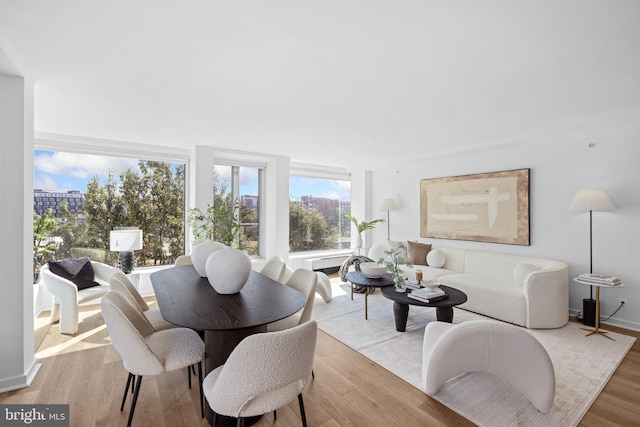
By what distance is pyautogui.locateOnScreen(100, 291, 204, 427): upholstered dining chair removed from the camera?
5.34ft

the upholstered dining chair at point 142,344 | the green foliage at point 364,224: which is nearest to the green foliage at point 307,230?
the green foliage at point 364,224

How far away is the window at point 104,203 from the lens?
4223 mm

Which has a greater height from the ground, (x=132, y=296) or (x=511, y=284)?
(x=132, y=296)

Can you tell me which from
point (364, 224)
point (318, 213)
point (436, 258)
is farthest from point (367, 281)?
point (318, 213)

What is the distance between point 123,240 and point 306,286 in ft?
9.73

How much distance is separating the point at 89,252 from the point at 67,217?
592mm

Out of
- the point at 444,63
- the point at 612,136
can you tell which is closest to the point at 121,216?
the point at 444,63

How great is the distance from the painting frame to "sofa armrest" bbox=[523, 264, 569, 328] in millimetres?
975

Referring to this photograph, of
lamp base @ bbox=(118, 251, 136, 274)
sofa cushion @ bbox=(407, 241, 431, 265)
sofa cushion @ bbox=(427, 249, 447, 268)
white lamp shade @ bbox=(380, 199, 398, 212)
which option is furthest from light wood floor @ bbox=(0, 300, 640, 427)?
white lamp shade @ bbox=(380, 199, 398, 212)

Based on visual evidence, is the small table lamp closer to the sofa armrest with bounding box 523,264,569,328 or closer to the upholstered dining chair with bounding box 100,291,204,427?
the upholstered dining chair with bounding box 100,291,204,427

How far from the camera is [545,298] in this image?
3.43m

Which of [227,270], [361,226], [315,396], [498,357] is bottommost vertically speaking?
[315,396]

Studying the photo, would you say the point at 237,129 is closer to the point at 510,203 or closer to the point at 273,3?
the point at 273,3

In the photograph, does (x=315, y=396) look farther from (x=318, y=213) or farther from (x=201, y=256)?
(x=318, y=213)
